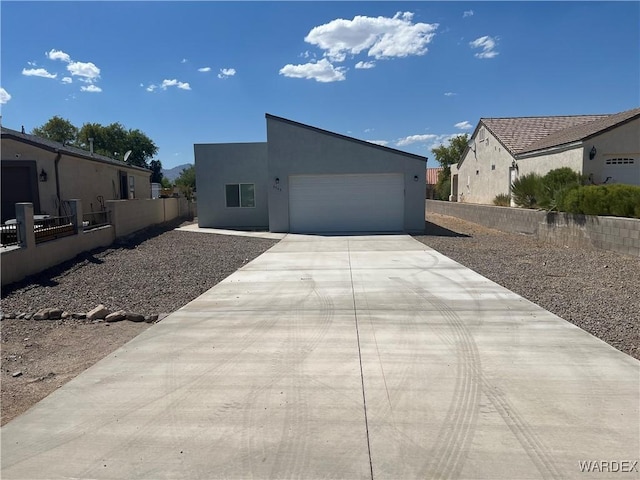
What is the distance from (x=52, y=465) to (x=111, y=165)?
72.8 ft

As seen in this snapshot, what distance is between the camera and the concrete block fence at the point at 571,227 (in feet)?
39.8

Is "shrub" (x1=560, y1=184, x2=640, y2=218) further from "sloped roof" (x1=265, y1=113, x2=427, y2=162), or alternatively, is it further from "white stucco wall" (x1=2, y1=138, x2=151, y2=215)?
"white stucco wall" (x1=2, y1=138, x2=151, y2=215)

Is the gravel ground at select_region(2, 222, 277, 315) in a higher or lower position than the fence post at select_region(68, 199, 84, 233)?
lower

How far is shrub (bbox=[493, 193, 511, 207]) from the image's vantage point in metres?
25.2

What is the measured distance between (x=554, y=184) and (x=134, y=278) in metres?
15.5

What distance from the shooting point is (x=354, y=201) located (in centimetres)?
2077

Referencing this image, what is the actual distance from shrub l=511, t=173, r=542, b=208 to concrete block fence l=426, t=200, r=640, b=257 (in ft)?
3.08

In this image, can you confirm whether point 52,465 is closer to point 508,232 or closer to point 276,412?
point 276,412

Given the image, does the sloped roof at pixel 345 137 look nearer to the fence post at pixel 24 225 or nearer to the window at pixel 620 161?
the window at pixel 620 161

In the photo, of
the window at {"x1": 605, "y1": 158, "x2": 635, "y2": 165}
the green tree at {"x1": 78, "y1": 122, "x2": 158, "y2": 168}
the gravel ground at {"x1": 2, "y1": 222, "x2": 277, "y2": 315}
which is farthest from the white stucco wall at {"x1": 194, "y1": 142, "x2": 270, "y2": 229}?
the green tree at {"x1": 78, "y1": 122, "x2": 158, "y2": 168}

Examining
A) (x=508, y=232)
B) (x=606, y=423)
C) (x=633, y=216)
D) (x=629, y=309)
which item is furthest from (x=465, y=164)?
(x=606, y=423)

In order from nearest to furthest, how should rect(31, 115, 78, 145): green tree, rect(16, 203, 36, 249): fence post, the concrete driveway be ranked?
1. the concrete driveway
2. rect(16, 203, 36, 249): fence post
3. rect(31, 115, 78, 145): green tree

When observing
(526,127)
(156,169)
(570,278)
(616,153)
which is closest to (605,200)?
(570,278)

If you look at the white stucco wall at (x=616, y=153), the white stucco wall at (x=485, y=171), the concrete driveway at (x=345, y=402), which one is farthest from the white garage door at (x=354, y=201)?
the concrete driveway at (x=345, y=402)
